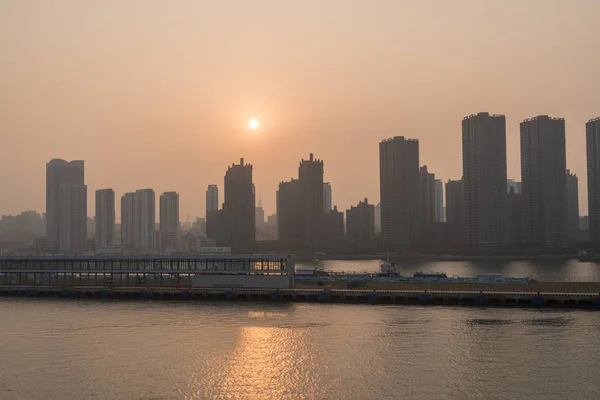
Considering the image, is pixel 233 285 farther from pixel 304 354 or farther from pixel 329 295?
pixel 304 354

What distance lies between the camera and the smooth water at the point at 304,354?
41.4 m

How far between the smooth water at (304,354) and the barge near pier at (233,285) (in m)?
5.34

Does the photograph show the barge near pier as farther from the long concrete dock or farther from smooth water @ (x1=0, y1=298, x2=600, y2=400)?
smooth water @ (x1=0, y1=298, x2=600, y2=400)

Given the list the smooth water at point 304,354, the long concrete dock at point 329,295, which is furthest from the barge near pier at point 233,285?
the smooth water at point 304,354

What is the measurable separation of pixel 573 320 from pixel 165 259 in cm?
5183

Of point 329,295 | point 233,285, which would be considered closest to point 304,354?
point 329,295

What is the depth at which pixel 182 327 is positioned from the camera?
61312 millimetres

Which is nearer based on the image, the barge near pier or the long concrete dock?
the long concrete dock

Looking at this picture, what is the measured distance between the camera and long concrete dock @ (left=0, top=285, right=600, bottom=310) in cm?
7262

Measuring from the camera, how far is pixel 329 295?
262ft

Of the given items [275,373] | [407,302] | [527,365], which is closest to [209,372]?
[275,373]

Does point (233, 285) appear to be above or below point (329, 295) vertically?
above

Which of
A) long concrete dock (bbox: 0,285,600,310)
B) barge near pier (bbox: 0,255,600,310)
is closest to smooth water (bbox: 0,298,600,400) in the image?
long concrete dock (bbox: 0,285,600,310)

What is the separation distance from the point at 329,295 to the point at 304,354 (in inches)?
1190
